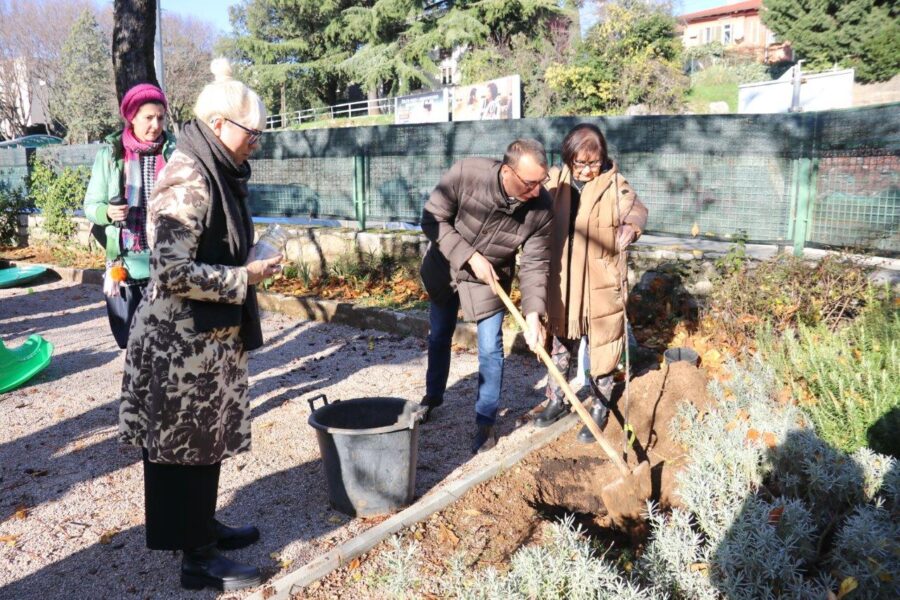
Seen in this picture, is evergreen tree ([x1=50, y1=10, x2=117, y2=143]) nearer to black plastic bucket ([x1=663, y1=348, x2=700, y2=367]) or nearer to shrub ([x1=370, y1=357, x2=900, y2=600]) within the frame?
black plastic bucket ([x1=663, y1=348, x2=700, y2=367])

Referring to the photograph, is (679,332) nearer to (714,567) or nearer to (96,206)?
(714,567)

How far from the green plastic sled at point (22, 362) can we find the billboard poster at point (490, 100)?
23.2 m

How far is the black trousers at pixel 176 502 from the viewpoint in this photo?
110 inches

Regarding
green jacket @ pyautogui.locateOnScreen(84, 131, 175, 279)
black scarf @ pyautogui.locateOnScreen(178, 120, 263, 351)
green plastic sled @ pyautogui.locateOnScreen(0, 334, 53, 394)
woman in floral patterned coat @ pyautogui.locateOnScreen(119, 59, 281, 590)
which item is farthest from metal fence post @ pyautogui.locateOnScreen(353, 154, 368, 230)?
black scarf @ pyautogui.locateOnScreen(178, 120, 263, 351)

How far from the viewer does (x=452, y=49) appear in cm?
3962

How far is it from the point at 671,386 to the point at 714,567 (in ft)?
7.16

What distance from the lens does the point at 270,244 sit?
2.80 metres

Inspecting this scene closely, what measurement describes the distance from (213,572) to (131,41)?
21.9 ft

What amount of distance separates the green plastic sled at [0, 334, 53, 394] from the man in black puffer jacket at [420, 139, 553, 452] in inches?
148

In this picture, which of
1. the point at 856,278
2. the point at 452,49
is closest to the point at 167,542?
the point at 856,278

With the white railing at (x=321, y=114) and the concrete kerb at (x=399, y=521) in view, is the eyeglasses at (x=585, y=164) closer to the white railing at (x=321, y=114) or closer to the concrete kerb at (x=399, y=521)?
the concrete kerb at (x=399, y=521)

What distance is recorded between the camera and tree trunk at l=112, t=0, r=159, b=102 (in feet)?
25.7

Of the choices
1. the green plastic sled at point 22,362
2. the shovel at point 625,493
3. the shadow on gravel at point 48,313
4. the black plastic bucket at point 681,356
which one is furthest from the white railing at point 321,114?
the shovel at point 625,493

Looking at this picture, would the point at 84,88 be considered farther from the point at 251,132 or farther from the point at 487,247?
the point at 251,132
